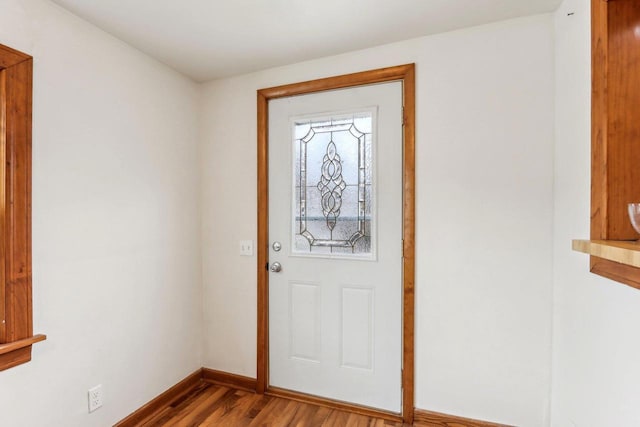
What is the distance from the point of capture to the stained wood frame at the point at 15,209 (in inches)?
51.7

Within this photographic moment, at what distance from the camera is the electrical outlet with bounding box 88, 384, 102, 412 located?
166 centimetres

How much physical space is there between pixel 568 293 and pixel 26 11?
2798mm

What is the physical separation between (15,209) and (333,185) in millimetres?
1576

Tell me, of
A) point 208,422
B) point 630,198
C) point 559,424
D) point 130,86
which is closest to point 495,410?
point 559,424

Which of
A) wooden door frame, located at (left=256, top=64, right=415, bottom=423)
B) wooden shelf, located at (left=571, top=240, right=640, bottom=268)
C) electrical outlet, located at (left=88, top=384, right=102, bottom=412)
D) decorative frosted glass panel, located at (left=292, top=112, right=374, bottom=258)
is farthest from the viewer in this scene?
decorative frosted glass panel, located at (left=292, top=112, right=374, bottom=258)

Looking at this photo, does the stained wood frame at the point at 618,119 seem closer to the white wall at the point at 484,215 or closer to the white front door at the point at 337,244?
the white wall at the point at 484,215

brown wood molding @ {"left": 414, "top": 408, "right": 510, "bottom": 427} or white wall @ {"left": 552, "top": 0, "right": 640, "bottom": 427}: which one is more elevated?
white wall @ {"left": 552, "top": 0, "right": 640, "bottom": 427}

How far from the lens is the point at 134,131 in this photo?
6.32 feet

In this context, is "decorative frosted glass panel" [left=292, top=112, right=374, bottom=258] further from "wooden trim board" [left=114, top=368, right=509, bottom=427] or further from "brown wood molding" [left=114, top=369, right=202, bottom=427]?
"brown wood molding" [left=114, top=369, right=202, bottom=427]

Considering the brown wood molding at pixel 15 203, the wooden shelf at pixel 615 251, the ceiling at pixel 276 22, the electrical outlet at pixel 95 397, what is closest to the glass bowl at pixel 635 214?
the wooden shelf at pixel 615 251

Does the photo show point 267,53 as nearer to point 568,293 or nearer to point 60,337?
point 60,337

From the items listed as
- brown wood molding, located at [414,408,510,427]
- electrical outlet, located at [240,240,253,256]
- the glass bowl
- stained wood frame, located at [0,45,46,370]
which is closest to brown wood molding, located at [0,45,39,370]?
stained wood frame, located at [0,45,46,370]

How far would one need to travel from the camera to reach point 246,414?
200cm

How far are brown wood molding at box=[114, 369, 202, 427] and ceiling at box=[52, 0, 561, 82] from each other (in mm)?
2217
